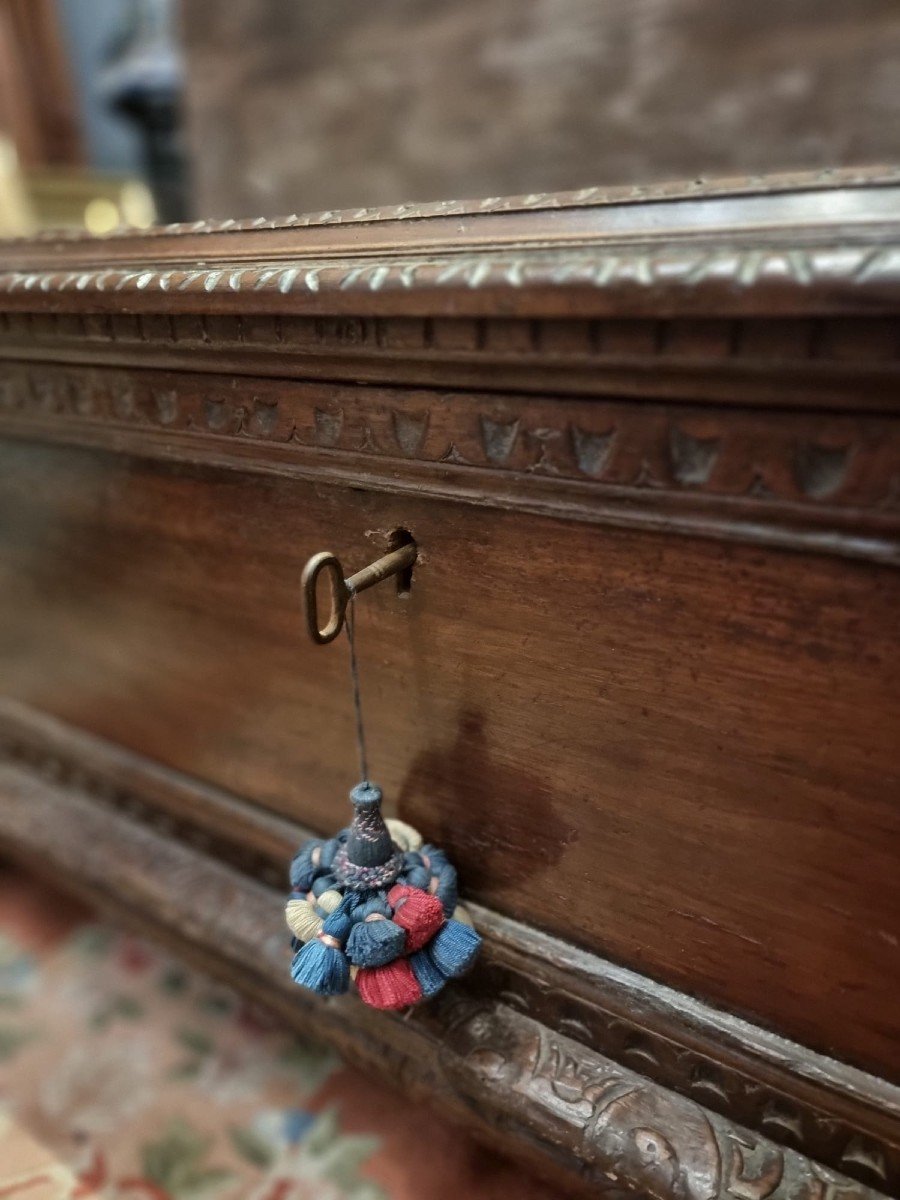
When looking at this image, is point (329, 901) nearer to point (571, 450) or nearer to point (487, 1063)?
point (487, 1063)

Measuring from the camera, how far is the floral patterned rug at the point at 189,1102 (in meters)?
0.54

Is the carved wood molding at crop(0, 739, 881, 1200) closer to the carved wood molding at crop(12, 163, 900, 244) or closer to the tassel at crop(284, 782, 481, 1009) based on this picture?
the tassel at crop(284, 782, 481, 1009)

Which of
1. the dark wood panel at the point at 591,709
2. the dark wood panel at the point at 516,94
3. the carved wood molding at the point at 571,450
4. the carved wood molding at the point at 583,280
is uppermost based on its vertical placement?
the dark wood panel at the point at 516,94

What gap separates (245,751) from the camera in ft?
1.96

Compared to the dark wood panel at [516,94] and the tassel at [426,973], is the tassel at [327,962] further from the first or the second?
the dark wood panel at [516,94]

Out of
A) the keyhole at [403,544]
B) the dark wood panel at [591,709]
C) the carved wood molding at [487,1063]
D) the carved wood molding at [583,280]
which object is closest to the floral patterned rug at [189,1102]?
the carved wood molding at [487,1063]

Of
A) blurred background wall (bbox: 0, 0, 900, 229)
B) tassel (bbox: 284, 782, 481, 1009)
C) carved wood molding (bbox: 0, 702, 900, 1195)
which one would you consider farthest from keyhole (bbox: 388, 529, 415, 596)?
blurred background wall (bbox: 0, 0, 900, 229)

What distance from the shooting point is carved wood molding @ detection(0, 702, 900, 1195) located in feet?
1.31

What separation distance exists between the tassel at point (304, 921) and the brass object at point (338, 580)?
155mm

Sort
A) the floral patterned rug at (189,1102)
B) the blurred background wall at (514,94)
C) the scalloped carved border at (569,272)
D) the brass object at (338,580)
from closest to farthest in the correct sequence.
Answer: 1. the scalloped carved border at (569,272)
2. the brass object at (338,580)
3. the floral patterned rug at (189,1102)
4. the blurred background wall at (514,94)

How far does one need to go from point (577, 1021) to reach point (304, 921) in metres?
0.18

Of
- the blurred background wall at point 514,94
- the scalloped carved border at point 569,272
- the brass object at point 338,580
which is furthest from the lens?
the blurred background wall at point 514,94

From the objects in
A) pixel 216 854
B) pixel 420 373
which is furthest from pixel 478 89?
pixel 216 854

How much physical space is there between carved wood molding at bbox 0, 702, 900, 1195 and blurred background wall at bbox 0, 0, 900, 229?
95cm
